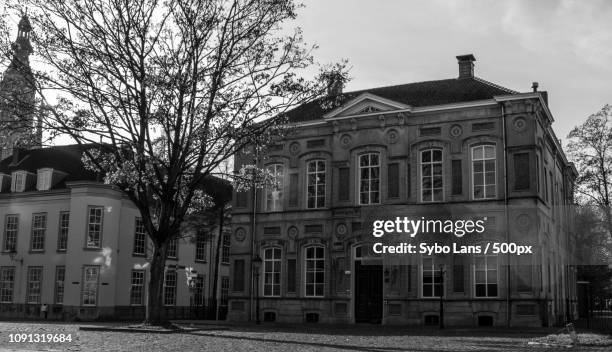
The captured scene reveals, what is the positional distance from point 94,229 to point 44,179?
17.9 ft

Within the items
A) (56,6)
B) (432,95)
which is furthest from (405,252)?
(56,6)

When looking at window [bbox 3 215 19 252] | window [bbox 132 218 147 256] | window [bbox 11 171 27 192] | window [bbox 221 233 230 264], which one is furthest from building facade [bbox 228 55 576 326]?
window [bbox 3 215 19 252]

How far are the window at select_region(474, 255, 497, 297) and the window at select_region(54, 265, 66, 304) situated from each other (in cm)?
2307

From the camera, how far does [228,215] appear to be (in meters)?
38.0

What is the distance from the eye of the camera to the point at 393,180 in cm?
2995

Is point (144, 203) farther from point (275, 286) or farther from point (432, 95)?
point (432, 95)

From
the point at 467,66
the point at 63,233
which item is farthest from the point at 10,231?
the point at 467,66

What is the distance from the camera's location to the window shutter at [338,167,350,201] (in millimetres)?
31000

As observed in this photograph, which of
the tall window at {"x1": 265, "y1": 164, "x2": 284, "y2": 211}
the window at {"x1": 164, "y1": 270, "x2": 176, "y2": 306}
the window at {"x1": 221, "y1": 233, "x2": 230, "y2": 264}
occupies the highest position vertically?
the tall window at {"x1": 265, "y1": 164, "x2": 284, "y2": 211}

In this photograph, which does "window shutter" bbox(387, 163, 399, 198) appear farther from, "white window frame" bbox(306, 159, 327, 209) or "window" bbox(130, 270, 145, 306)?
"window" bbox(130, 270, 145, 306)

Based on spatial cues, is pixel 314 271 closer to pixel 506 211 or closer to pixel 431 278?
pixel 431 278

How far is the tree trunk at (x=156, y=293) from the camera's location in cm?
2153

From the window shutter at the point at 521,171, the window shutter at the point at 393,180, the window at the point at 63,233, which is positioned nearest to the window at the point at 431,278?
the window shutter at the point at 393,180

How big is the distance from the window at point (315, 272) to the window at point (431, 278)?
4.85 m
